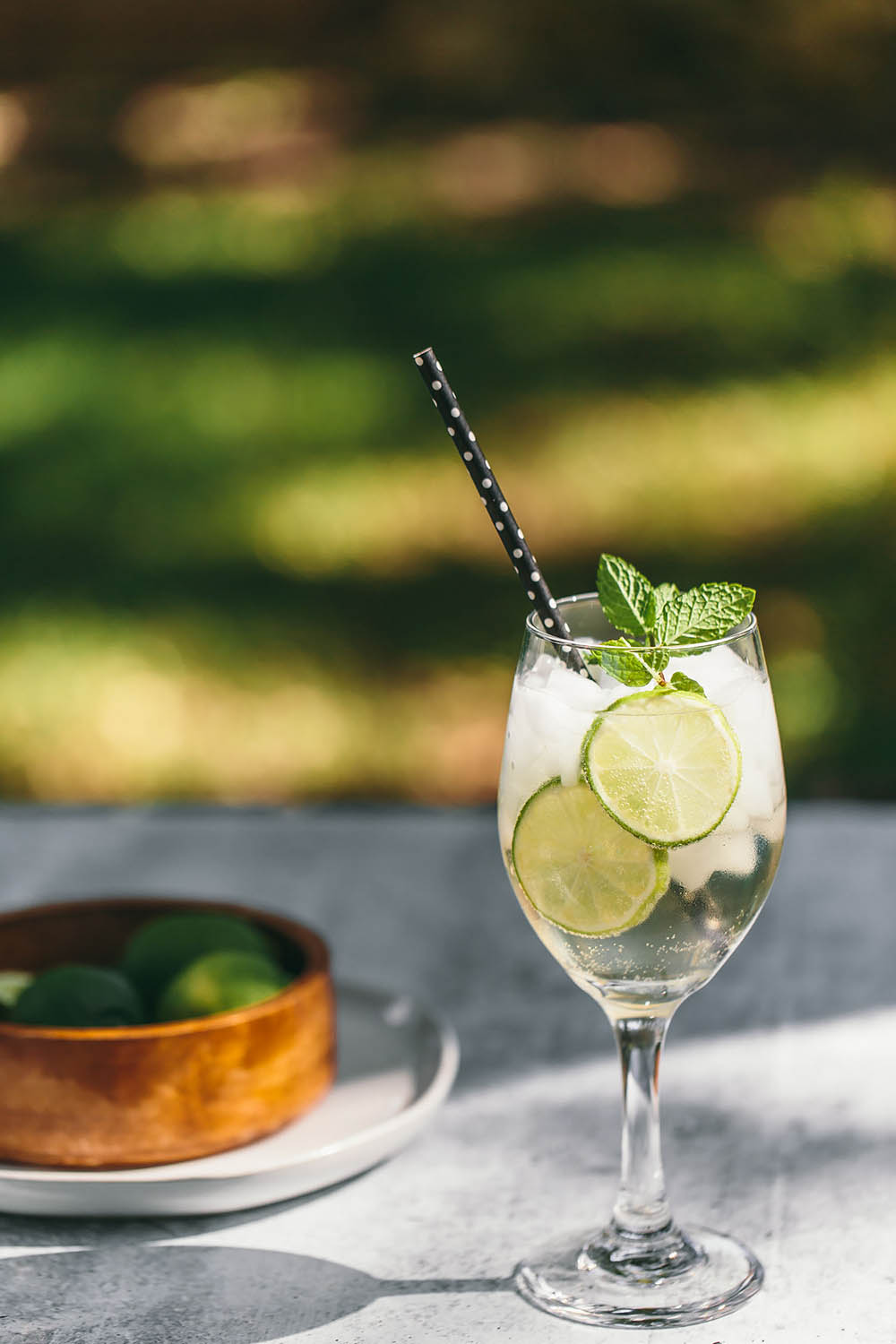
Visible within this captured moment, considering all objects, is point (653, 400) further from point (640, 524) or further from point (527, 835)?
point (527, 835)

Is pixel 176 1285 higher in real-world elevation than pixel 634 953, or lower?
lower

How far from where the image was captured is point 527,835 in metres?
0.89

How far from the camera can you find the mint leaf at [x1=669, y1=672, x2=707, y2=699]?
0.86 meters

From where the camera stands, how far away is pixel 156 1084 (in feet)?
3.15

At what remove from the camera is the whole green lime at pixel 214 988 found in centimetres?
100

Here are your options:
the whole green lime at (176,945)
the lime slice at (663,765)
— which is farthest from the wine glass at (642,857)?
the whole green lime at (176,945)

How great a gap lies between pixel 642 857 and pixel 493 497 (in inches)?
8.3

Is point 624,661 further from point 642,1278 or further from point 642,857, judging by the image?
point 642,1278

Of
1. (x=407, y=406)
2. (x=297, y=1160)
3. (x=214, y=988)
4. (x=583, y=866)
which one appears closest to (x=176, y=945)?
(x=214, y=988)

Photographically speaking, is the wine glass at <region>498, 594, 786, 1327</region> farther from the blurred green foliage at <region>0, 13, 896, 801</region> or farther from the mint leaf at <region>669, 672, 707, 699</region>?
the blurred green foliage at <region>0, 13, 896, 801</region>

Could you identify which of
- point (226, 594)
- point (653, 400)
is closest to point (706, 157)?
point (653, 400)

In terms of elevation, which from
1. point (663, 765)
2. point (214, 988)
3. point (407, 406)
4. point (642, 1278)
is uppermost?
point (407, 406)

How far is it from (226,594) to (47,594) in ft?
1.29

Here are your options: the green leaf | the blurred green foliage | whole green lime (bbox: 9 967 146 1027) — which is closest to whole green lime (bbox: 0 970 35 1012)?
whole green lime (bbox: 9 967 146 1027)
